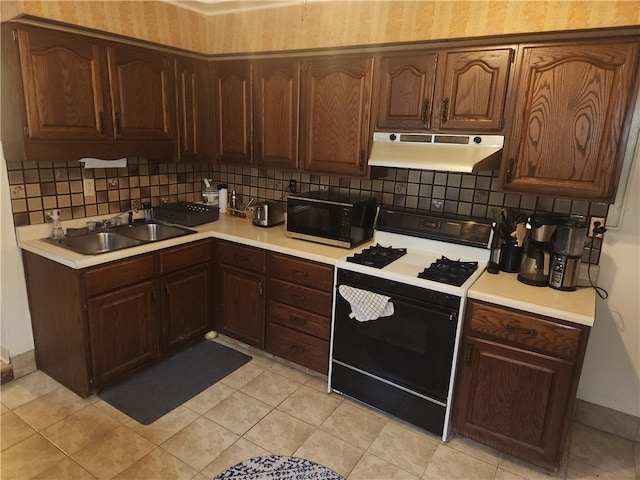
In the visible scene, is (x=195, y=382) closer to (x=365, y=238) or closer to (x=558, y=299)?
(x=365, y=238)

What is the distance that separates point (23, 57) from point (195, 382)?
2.04m

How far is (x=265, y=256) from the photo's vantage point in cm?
274

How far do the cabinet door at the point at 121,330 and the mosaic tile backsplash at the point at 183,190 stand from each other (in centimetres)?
71

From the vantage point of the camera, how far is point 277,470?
2.02 m

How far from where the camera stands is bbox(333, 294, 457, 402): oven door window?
214cm

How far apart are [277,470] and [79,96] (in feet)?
7.42

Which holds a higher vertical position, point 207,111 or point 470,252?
point 207,111

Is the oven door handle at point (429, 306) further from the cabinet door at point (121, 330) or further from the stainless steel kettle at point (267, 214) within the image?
the cabinet door at point (121, 330)

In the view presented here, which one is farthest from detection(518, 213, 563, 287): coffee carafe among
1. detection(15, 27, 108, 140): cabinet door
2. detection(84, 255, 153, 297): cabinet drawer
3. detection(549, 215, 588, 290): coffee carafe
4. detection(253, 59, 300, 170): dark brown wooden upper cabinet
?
detection(15, 27, 108, 140): cabinet door

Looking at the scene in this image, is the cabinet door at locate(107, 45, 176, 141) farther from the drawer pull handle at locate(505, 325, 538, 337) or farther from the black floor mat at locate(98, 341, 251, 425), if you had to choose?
the drawer pull handle at locate(505, 325, 538, 337)

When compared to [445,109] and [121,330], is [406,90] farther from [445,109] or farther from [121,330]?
[121,330]

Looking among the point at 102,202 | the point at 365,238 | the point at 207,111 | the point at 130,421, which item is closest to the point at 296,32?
the point at 207,111

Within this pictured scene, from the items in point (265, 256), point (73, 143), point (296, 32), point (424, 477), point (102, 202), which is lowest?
point (424, 477)

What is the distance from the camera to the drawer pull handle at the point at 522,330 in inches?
76.0
